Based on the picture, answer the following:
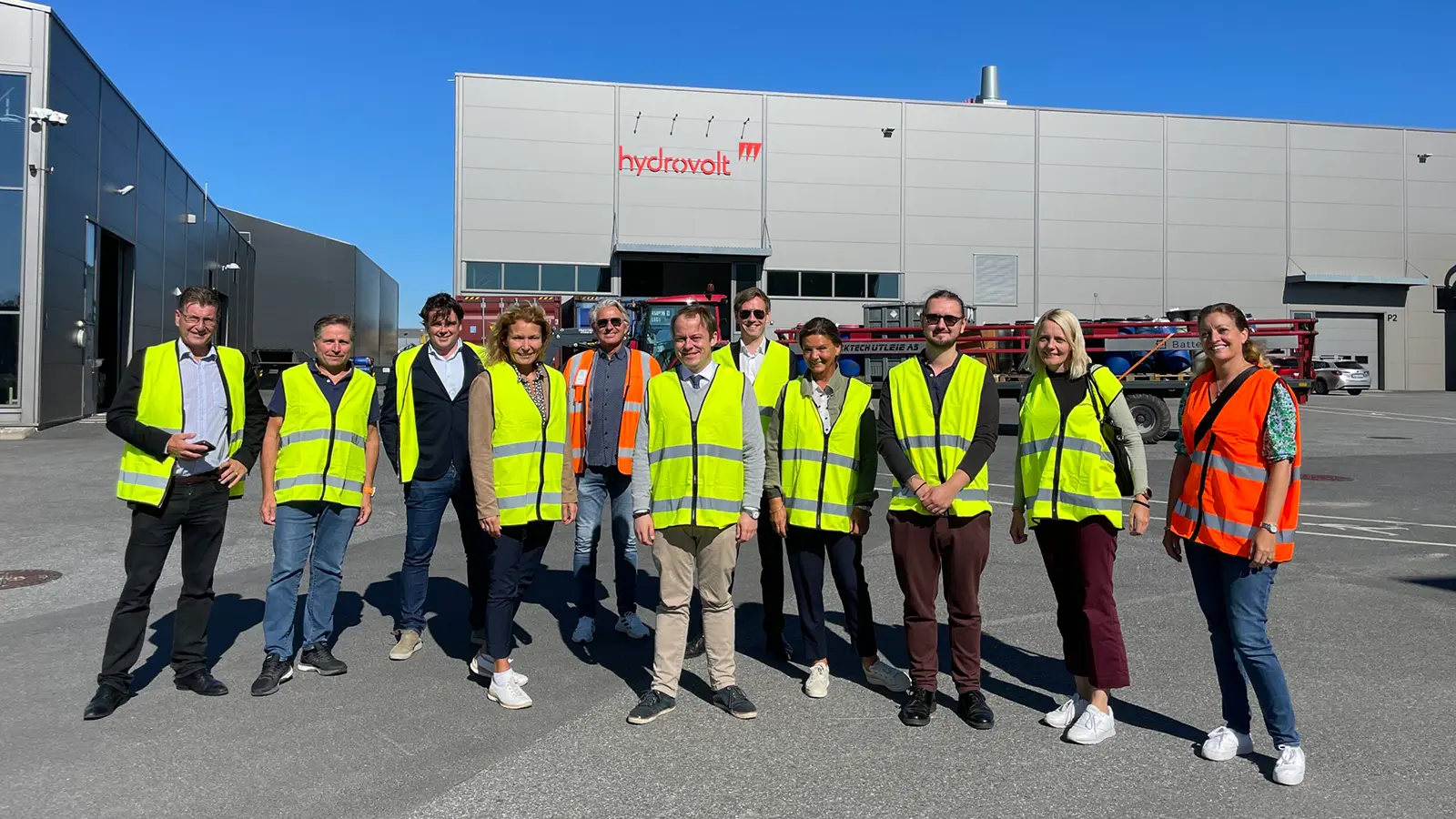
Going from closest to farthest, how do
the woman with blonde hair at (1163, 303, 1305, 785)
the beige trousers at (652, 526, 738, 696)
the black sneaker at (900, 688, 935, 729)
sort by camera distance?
the woman with blonde hair at (1163, 303, 1305, 785)
the black sneaker at (900, 688, 935, 729)
the beige trousers at (652, 526, 738, 696)

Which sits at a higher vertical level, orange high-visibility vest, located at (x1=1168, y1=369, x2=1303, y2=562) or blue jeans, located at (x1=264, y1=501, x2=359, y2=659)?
orange high-visibility vest, located at (x1=1168, y1=369, x2=1303, y2=562)

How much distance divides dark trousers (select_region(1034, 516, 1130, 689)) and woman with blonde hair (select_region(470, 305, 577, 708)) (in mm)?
2265

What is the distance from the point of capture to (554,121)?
35438 millimetres

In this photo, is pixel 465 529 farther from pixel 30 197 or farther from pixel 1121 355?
pixel 30 197

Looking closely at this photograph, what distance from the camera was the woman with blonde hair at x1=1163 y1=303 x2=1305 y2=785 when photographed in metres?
3.80

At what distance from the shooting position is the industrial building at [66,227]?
66.5 ft

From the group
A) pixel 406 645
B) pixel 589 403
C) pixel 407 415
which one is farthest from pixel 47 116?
pixel 406 645

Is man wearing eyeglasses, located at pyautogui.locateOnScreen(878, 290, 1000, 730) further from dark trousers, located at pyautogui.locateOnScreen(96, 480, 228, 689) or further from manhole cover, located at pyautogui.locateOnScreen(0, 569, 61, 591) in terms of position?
manhole cover, located at pyautogui.locateOnScreen(0, 569, 61, 591)

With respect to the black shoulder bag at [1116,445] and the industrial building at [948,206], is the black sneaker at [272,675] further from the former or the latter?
the industrial building at [948,206]

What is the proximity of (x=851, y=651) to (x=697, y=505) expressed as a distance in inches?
65.5

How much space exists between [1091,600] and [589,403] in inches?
114

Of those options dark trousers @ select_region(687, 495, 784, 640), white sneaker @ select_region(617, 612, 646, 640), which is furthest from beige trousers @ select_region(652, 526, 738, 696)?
white sneaker @ select_region(617, 612, 646, 640)

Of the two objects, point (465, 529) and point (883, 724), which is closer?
point (883, 724)

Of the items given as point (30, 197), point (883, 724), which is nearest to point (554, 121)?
point (30, 197)
